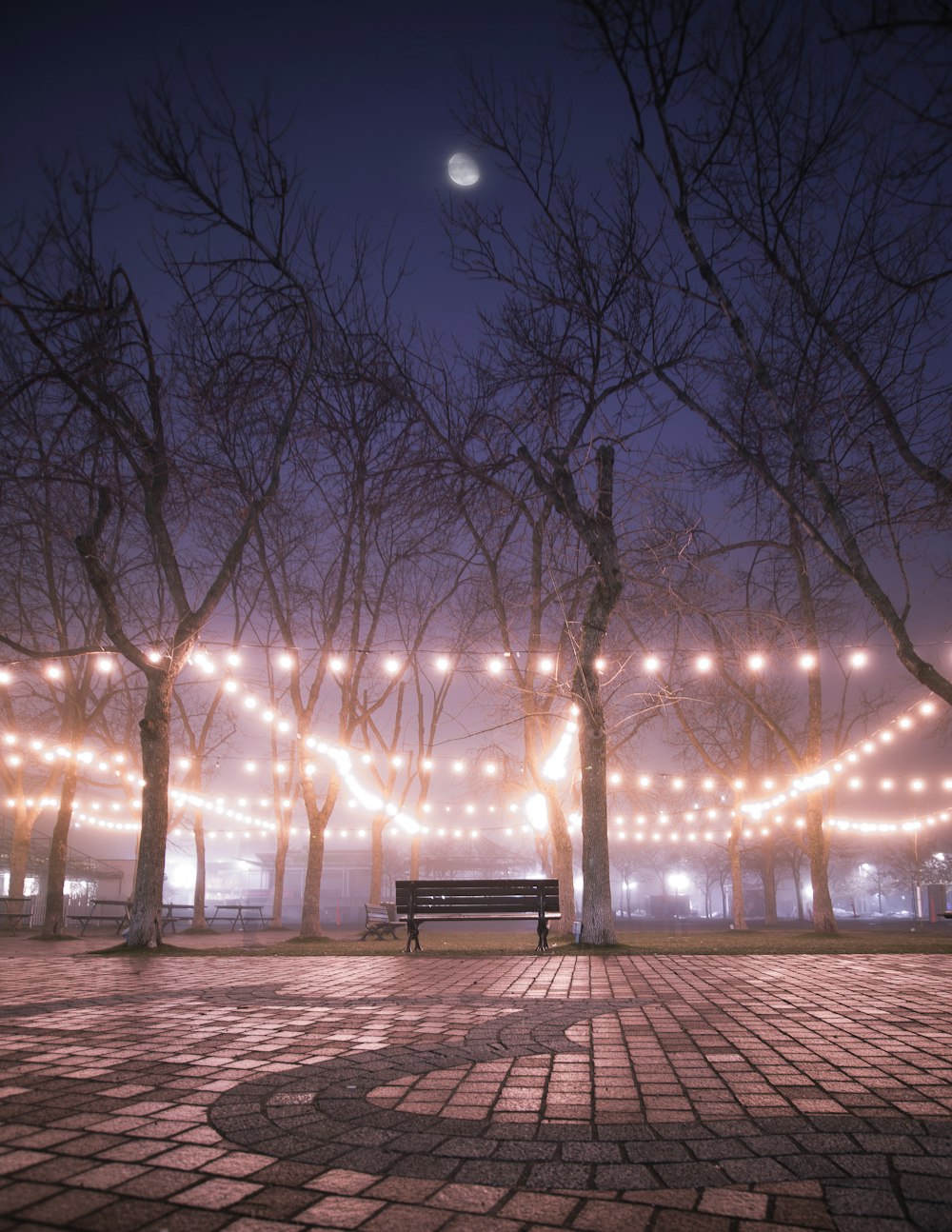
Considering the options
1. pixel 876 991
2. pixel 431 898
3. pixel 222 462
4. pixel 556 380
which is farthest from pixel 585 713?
pixel 222 462

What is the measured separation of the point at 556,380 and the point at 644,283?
5.86ft

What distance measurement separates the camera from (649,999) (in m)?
5.69

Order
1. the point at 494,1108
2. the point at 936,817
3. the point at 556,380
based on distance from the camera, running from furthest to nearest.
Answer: the point at 936,817 < the point at 556,380 < the point at 494,1108

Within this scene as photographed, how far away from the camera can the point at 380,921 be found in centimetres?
1869

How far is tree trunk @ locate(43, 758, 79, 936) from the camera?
1614 centimetres

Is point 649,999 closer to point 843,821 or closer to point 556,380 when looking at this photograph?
point 556,380

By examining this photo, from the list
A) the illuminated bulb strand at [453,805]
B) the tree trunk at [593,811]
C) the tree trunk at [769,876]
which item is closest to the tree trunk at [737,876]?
the illuminated bulb strand at [453,805]

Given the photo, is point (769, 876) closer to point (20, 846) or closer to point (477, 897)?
point (477, 897)

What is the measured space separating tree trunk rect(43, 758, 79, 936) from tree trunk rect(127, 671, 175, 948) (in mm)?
5748

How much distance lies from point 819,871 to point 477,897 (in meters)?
9.34

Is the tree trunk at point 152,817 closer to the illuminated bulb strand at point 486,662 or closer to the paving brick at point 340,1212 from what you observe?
the illuminated bulb strand at point 486,662

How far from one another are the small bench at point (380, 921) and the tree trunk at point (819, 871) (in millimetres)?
9001

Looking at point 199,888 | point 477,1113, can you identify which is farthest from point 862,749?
point 477,1113

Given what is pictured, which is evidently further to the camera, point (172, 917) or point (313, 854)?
point (172, 917)
